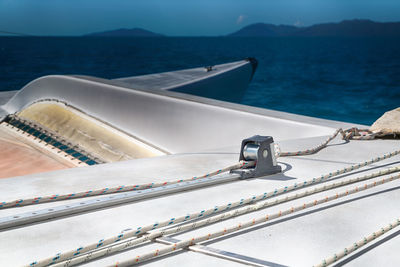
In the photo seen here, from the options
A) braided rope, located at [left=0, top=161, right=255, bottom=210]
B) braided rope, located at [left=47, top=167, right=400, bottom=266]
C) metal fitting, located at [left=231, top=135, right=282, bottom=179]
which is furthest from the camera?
metal fitting, located at [left=231, top=135, right=282, bottom=179]

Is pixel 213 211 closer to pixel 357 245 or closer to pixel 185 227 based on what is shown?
pixel 185 227

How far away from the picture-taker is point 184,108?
2.22 metres

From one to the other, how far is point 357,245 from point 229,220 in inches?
9.1

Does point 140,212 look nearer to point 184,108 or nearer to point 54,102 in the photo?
point 184,108

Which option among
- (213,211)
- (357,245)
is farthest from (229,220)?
(357,245)

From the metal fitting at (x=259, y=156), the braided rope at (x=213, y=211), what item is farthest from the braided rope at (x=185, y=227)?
the metal fitting at (x=259, y=156)

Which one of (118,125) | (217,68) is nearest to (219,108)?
(118,125)

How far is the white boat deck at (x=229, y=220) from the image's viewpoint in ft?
2.41

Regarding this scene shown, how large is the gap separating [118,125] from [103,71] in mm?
17699

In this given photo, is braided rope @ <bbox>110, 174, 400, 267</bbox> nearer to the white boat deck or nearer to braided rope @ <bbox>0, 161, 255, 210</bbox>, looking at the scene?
the white boat deck

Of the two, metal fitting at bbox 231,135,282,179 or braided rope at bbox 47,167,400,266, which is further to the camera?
metal fitting at bbox 231,135,282,179

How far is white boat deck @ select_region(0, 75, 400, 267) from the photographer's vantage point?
2.41 ft

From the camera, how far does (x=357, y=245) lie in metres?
0.75

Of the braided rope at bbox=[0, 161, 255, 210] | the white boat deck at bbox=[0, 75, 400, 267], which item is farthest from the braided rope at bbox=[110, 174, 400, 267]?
the braided rope at bbox=[0, 161, 255, 210]
